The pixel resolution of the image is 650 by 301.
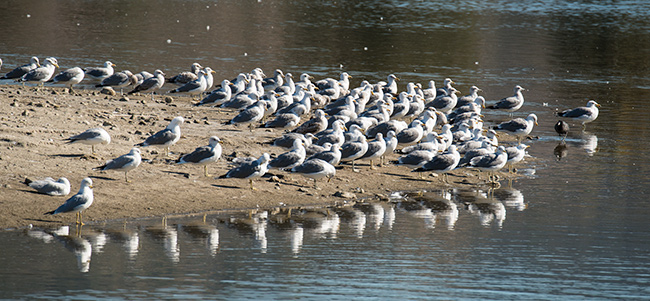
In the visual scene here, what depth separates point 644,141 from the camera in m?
23.1

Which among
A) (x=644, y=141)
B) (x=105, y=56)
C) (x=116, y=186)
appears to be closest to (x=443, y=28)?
(x=105, y=56)

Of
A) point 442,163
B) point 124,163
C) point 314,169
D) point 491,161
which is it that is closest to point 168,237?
point 124,163

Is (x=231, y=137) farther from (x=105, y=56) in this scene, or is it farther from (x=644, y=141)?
(x=105, y=56)

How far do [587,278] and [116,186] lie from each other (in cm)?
831

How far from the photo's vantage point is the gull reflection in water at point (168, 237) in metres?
12.4

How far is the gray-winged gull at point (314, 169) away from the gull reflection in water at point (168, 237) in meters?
3.18

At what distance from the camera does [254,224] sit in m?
14.3

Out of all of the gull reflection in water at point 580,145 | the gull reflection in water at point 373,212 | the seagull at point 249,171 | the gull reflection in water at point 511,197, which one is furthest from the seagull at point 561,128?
the seagull at point 249,171

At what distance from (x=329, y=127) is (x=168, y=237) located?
9.03m

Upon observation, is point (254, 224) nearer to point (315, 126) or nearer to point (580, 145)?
point (315, 126)

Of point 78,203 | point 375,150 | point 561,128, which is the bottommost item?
point 561,128

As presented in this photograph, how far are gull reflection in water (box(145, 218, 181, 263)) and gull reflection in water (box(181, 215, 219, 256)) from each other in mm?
265

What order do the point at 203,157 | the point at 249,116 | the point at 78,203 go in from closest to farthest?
1. the point at 78,203
2. the point at 203,157
3. the point at 249,116

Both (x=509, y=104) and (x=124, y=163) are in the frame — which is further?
(x=509, y=104)
